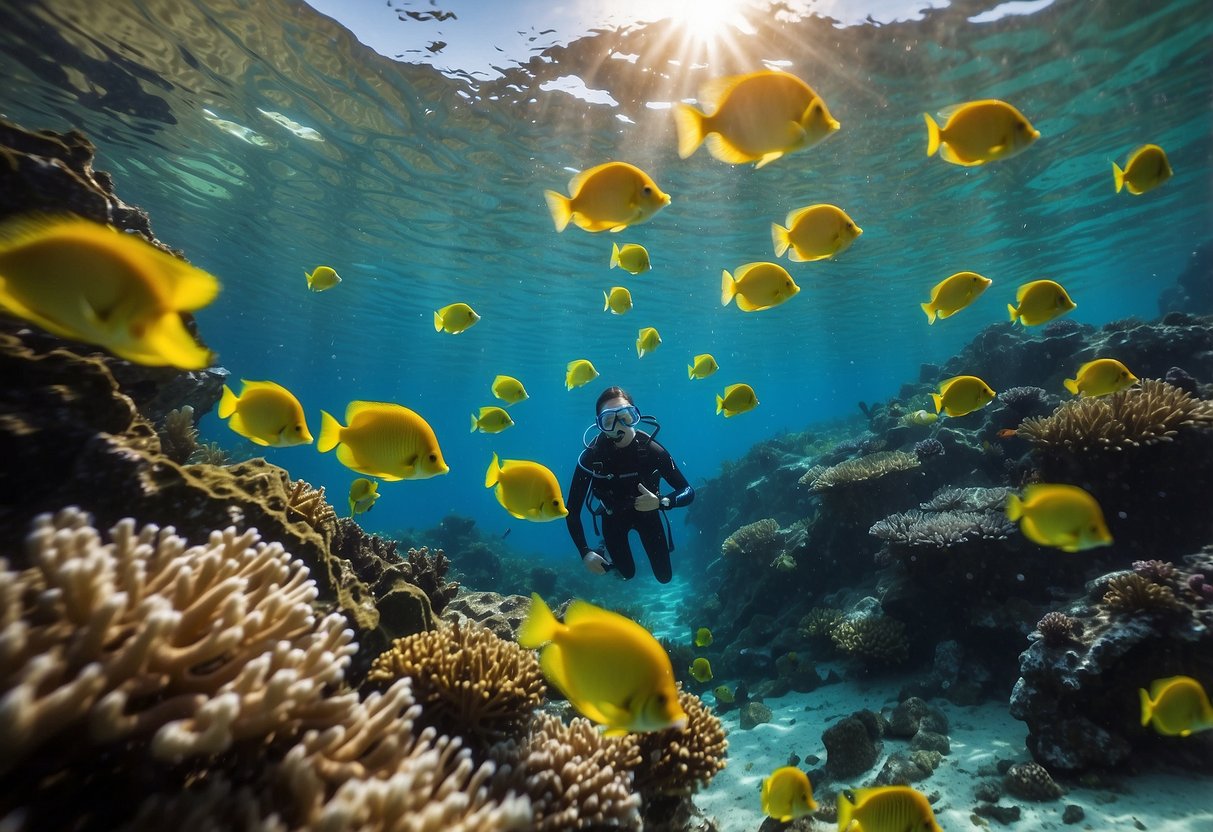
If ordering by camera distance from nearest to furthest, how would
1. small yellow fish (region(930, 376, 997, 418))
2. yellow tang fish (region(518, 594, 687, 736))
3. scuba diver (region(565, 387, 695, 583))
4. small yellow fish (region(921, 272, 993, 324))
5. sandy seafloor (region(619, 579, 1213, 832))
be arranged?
yellow tang fish (region(518, 594, 687, 736)), sandy seafloor (region(619, 579, 1213, 832)), small yellow fish (region(921, 272, 993, 324)), small yellow fish (region(930, 376, 997, 418)), scuba diver (region(565, 387, 695, 583))

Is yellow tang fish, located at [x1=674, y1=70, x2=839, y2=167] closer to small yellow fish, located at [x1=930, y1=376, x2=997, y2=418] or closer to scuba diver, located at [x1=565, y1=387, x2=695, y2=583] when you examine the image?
small yellow fish, located at [x1=930, y1=376, x2=997, y2=418]

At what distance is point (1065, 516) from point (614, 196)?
159 inches

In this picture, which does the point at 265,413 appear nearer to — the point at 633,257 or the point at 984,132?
the point at 633,257

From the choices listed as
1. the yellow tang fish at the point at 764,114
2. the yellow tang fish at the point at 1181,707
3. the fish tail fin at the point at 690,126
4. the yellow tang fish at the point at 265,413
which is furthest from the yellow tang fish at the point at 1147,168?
the yellow tang fish at the point at 265,413

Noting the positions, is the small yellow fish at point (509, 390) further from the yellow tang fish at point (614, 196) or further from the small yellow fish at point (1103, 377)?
the small yellow fish at point (1103, 377)

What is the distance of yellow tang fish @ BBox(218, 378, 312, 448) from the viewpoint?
3.63 metres

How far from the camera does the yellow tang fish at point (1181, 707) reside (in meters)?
3.61

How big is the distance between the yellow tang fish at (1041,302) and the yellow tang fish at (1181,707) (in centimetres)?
310

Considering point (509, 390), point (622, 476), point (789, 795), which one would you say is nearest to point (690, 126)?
point (789, 795)

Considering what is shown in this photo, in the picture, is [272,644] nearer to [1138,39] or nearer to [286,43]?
[286,43]

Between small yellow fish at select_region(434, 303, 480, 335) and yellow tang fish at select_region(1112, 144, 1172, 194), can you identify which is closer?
yellow tang fish at select_region(1112, 144, 1172, 194)

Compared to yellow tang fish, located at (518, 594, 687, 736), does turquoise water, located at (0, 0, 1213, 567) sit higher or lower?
higher

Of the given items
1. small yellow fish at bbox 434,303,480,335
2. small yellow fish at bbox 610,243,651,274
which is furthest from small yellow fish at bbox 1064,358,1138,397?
small yellow fish at bbox 434,303,480,335

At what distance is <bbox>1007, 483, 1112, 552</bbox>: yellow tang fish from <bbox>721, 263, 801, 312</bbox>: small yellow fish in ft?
7.92
